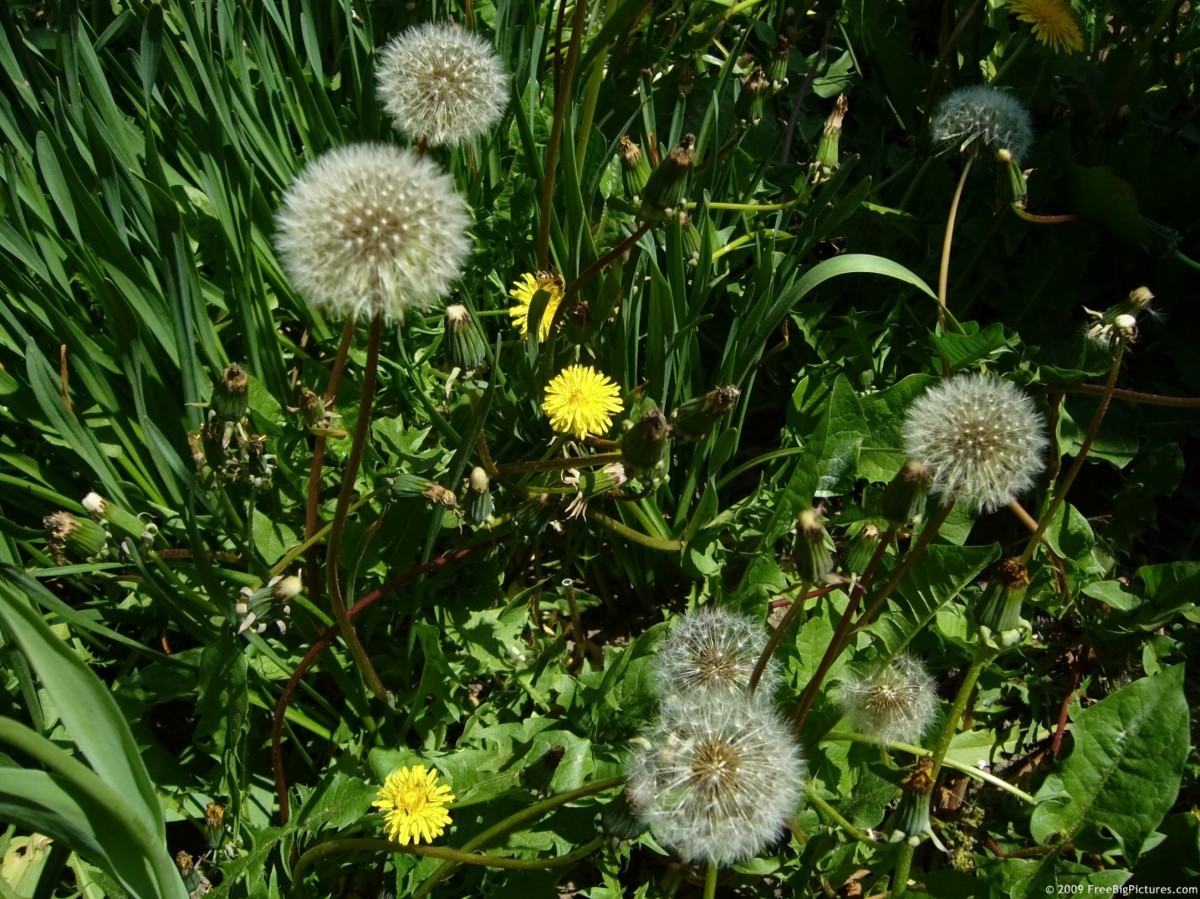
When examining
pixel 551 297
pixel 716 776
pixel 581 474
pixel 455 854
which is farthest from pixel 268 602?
pixel 551 297

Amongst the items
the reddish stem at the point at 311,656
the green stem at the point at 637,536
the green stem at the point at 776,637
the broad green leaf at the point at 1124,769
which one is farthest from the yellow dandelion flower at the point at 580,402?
the broad green leaf at the point at 1124,769

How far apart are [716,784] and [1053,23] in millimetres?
1999

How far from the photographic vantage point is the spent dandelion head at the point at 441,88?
1860mm

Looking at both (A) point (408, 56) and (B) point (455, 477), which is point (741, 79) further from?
(B) point (455, 477)

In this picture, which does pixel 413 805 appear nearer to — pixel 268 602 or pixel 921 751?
pixel 268 602

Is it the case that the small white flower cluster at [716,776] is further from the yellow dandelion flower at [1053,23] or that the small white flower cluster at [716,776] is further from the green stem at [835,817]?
the yellow dandelion flower at [1053,23]

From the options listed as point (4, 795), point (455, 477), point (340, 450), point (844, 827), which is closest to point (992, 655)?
point (844, 827)

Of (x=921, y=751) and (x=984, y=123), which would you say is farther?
(x=984, y=123)

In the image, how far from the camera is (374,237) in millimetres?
1327

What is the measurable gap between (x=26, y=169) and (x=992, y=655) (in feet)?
6.62

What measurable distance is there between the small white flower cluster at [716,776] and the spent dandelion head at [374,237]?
73 centimetres

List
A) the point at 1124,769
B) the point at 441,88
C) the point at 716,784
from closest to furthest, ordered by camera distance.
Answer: the point at 716,784, the point at 1124,769, the point at 441,88

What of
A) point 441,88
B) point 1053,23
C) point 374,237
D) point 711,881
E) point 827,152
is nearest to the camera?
point 374,237

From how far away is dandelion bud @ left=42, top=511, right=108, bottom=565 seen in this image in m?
1.63
